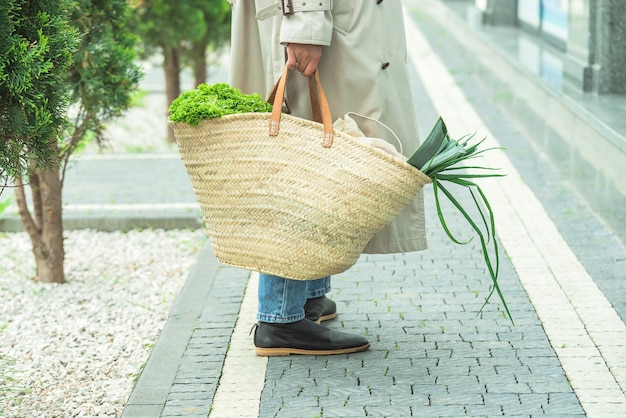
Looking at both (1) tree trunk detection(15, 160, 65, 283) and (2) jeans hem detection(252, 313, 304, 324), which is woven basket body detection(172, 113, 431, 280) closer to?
(2) jeans hem detection(252, 313, 304, 324)

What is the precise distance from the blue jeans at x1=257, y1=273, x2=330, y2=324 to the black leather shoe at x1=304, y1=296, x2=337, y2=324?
27 cm

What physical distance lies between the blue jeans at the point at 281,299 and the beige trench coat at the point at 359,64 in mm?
345

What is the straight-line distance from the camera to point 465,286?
16.1ft

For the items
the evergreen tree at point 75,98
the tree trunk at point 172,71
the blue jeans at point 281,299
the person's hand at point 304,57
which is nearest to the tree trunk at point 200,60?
the tree trunk at point 172,71

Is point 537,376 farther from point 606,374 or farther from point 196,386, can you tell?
point 196,386

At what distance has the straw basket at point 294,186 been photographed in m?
3.50

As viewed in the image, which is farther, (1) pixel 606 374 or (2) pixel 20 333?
(2) pixel 20 333

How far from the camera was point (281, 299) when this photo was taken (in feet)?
13.4

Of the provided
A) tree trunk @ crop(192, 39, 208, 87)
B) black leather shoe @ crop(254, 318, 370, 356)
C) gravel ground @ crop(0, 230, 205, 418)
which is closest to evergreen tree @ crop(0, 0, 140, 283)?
gravel ground @ crop(0, 230, 205, 418)

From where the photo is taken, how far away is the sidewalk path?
3.65 m

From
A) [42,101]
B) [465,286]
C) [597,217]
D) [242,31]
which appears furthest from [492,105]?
[42,101]

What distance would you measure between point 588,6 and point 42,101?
4437 millimetres

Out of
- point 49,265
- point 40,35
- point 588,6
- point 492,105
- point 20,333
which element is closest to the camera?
point 40,35

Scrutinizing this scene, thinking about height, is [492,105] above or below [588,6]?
below
